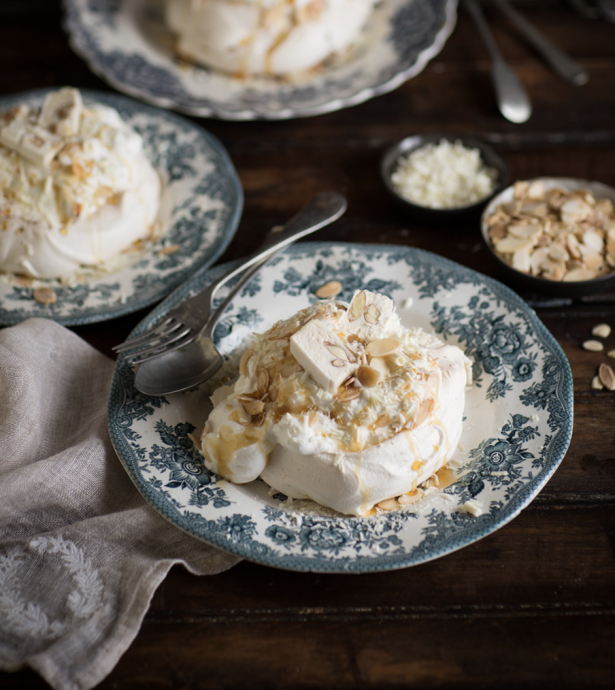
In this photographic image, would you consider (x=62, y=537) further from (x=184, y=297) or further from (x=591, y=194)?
(x=591, y=194)

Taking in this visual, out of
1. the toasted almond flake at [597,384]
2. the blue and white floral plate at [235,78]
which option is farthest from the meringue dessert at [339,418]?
the blue and white floral plate at [235,78]

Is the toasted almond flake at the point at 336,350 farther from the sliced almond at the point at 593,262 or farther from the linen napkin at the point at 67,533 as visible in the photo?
the sliced almond at the point at 593,262

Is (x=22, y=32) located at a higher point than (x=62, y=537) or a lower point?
higher

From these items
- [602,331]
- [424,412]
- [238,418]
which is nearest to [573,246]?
[602,331]

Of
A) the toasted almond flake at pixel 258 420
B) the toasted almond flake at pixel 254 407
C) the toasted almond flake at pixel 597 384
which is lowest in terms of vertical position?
the toasted almond flake at pixel 597 384

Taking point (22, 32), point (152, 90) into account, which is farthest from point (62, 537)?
point (22, 32)

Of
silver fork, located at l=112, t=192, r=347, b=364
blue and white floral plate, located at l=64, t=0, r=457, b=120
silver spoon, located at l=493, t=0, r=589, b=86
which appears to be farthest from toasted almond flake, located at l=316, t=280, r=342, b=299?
silver spoon, located at l=493, t=0, r=589, b=86
